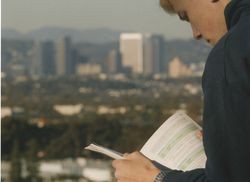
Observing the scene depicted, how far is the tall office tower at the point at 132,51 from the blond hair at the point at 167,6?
63.2 feet

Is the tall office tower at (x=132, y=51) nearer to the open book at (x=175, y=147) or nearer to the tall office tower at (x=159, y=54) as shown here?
the tall office tower at (x=159, y=54)

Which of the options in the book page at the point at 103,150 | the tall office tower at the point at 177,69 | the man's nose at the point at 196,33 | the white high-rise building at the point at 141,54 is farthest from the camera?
the tall office tower at the point at 177,69

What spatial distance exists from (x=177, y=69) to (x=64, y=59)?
375 cm

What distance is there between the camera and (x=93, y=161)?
771 inches

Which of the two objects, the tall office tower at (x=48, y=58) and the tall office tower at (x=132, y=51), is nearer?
Answer: the tall office tower at (x=132, y=51)

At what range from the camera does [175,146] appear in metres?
0.95

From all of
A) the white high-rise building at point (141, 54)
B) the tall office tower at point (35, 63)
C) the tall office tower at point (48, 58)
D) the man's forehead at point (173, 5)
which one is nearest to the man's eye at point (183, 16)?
Result: the man's forehead at point (173, 5)

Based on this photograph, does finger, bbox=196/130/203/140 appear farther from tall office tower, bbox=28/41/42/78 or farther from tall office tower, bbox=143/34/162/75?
tall office tower, bbox=28/41/42/78

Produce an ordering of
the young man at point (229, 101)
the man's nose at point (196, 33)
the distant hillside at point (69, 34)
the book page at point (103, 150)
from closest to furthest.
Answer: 1. the young man at point (229, 101)
2. the man's nose at point (196, 33)
3. the book page at point (103, 150)
4. the distant hillside at point (69, 34)

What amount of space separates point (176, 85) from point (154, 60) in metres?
1.08

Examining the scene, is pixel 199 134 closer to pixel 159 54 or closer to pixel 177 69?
pixel 177 69

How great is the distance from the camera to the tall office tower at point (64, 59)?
2234 centimetres

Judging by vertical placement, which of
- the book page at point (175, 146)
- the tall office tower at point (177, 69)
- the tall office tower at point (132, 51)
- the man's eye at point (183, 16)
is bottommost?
the tall office tower at point (177, 69)

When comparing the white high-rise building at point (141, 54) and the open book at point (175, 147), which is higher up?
the open book at point (175, 147)
